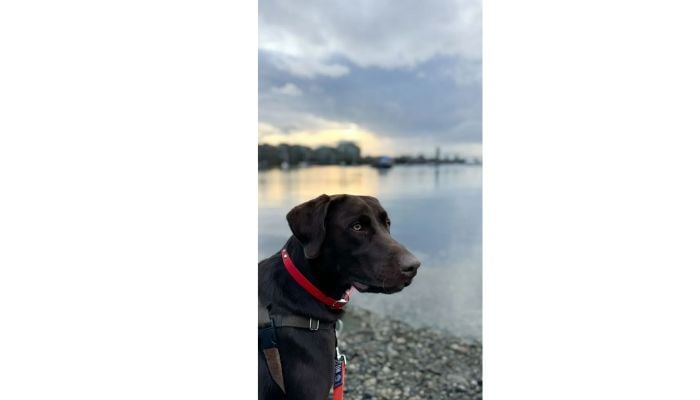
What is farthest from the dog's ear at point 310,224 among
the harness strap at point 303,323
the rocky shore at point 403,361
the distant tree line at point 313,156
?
the rocky shore at point 403,361

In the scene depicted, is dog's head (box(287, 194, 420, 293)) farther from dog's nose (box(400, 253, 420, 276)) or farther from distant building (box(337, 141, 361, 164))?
distant building (box(337, 141, 361, 164))

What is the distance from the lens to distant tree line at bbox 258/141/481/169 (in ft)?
6.23

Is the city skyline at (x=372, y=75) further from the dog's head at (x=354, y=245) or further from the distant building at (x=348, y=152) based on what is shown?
the dog's head at (x=354, y=245)

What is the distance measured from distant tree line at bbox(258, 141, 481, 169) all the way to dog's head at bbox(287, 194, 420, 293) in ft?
1.13

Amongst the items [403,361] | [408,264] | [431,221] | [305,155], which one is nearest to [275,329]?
[408,264]

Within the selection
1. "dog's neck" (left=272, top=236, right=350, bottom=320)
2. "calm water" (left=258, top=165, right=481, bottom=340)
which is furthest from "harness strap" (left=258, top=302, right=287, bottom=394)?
"calm water" (left=258, top=165, right=481, bottom=340)

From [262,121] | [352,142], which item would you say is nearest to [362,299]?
[352,142]

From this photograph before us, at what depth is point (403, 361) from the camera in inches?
91.7

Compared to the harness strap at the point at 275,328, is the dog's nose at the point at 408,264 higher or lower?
higher

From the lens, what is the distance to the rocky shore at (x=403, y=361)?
6.96ft

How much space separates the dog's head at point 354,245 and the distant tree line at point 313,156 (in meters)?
0.34
